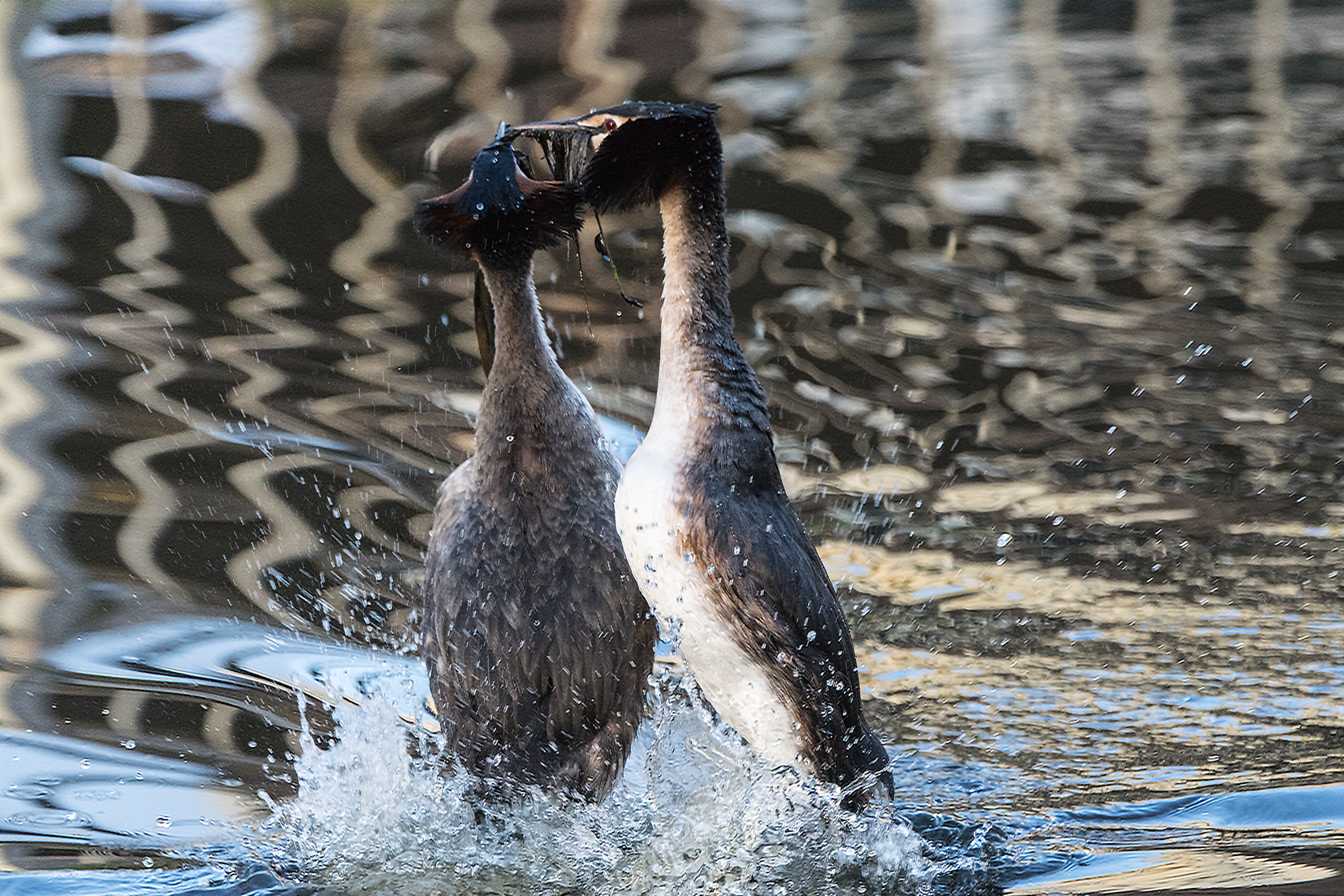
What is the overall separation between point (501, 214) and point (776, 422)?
254 centimetres

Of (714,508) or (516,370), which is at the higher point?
(516,370)

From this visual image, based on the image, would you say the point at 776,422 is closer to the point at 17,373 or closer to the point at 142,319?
the point at 142,319

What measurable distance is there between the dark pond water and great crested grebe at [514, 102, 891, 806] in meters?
0.21

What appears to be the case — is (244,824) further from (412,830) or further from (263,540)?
(263,540)

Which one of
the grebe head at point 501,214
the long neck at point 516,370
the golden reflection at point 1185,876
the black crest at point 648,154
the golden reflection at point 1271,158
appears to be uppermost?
the black crest at point 648,154

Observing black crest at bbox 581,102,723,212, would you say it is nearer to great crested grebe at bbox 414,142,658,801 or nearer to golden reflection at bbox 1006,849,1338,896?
great crested grebe at bbox 414,142,658,801

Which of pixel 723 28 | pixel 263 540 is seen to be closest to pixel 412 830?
pixel 263 540

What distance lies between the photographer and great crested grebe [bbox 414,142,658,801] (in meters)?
3.79

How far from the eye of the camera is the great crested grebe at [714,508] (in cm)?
351

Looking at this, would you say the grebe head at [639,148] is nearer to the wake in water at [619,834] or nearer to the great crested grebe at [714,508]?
the great crested grebe at [714,508]

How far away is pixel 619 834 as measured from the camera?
3.78 meters

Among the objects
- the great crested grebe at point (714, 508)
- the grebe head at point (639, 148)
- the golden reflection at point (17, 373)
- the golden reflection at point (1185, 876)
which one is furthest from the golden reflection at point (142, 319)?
the golden reflection at point (1185, 876)

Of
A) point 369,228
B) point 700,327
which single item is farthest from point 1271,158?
point 700,327

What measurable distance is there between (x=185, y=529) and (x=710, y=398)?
2.27m
